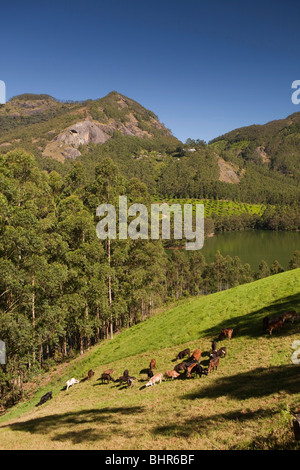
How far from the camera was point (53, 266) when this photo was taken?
25.9m

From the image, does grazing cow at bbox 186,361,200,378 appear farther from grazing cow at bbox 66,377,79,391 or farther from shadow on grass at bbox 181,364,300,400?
A: grazing cow at bbox 66,377,79,391

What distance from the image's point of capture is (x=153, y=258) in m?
40.6

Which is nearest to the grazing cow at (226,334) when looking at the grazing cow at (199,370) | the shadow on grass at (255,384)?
the grazing cow at (199,370)

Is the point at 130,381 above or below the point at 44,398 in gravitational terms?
above

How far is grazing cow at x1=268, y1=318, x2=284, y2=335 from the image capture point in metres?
16.5

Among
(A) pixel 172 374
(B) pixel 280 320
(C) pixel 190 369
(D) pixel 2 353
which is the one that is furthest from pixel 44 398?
(B) pixel 280 320

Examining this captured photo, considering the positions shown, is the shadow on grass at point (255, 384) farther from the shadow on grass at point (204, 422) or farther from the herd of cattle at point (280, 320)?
the herd of cattle at point (280, 320)

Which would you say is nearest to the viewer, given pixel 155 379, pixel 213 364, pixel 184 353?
pixel 213 364

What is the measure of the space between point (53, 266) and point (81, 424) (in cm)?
1589

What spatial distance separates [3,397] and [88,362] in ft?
29.5

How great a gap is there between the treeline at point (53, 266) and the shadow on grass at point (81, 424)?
9.99 m

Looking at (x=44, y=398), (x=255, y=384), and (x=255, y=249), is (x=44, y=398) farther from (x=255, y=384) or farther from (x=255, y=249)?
(x=255, y=249)

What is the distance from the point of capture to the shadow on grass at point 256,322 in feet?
57.1

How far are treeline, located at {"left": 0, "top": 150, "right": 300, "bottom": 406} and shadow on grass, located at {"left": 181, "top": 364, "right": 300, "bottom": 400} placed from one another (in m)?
16.4
